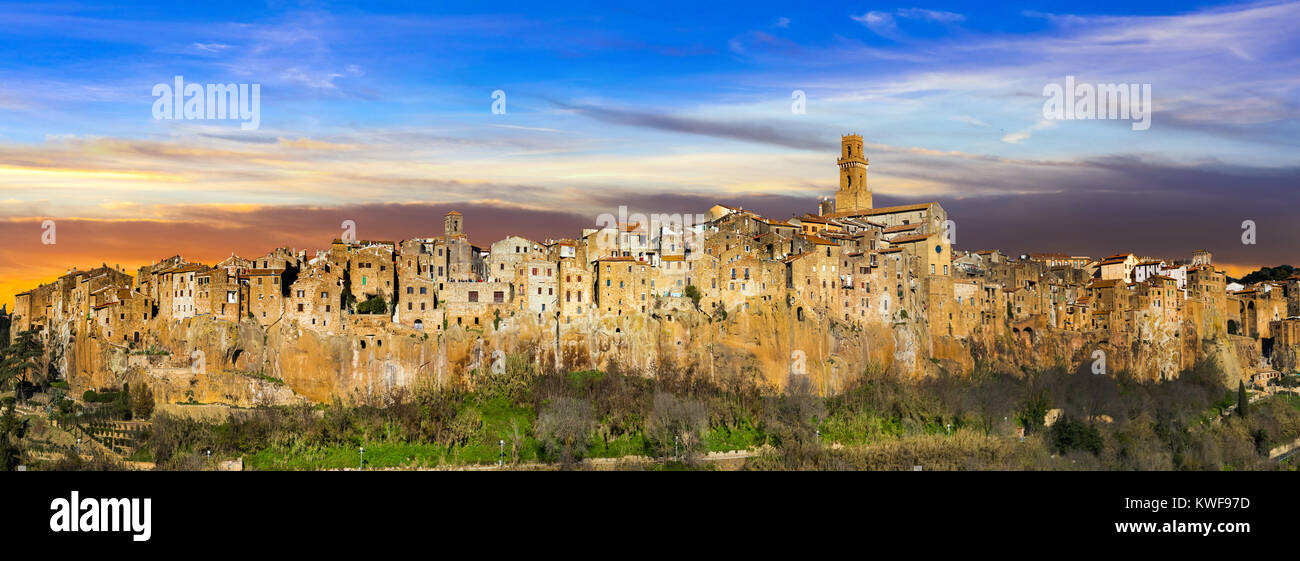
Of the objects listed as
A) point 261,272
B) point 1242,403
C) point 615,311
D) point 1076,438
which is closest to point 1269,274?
point 1242,403

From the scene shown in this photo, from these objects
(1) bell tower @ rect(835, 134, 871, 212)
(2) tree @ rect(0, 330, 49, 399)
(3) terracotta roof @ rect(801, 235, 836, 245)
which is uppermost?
(1) bell tower @ rect(835, 134, 871, 212)

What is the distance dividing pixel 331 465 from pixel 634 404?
1433 cm

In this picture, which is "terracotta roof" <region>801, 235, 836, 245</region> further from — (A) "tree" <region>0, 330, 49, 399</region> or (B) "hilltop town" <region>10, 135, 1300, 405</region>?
(A) "tree" <region>0, 330, 49, 399</region>

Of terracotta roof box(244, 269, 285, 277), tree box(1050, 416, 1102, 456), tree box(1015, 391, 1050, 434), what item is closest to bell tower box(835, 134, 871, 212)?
tree box(1015, 391, 1050, 434)

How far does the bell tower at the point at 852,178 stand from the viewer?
91562 mm

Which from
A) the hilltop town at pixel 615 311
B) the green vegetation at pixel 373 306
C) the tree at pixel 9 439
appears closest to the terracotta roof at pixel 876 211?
the hilltop town at pixel 615 311

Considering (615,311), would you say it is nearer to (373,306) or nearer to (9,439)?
(373,306)

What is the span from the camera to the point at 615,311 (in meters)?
65.7

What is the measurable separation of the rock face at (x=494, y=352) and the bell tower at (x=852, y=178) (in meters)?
17.8

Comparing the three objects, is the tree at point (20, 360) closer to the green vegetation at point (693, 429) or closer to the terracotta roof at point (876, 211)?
the green vegetation at point (693, 429)

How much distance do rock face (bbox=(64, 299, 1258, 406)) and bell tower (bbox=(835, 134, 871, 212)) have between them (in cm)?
1783

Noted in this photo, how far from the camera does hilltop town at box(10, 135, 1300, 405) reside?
198ft
